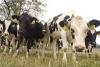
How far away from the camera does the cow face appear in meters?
12.4

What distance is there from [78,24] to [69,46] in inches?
79.2

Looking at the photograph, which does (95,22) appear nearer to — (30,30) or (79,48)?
(79,48)

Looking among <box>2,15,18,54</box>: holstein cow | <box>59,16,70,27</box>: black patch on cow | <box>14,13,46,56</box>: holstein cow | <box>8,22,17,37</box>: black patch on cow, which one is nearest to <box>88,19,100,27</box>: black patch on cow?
<box>59,16,70,27</box>: black patch on cow

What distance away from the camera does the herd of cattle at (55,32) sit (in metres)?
13.4

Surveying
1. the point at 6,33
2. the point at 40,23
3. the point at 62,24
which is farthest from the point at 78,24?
the point at 6,33

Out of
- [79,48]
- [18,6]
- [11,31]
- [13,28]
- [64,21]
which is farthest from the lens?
[18,6]

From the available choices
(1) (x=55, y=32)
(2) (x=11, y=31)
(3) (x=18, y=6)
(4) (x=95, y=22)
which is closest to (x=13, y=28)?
(2) (x=11, y=31)

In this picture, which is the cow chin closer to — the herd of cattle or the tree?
the herd of cattle

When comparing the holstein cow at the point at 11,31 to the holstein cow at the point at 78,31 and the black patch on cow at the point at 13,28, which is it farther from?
the holstein cow at the point at 78,31

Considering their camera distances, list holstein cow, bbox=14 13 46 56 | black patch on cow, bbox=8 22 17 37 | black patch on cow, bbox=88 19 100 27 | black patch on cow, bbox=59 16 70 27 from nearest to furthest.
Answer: black patch on cow, bbox=88 19 100 27 → black patch on cow, bbox=59 16 70 27 → holstein cow, bbox=14 13 46 56 → black patch on cow, bbox=8 22 17 37

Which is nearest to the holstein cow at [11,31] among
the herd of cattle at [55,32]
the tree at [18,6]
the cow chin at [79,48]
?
the herd of cattle at [55,32]

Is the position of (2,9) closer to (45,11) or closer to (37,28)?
(45,11)

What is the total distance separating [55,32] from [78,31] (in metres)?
4.32

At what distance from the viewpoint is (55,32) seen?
17.5 meters
